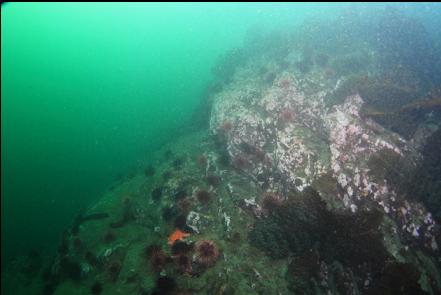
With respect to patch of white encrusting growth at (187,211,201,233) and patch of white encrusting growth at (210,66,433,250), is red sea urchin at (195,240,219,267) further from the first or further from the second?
patch of white encrusting growth at (210,66,433,250)

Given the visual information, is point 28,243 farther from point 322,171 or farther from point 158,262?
point 322,171

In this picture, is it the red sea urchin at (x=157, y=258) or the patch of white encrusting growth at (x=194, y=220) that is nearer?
the red sea urchin at (x=157, y=258)

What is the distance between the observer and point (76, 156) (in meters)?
49.0

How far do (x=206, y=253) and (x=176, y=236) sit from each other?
2.10m

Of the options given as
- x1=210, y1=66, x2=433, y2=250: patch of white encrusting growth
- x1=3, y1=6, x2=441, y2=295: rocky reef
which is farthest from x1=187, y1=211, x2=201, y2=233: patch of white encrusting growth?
x1=210, y1=66, x2=433, y2=250: patch of white encrusting growth

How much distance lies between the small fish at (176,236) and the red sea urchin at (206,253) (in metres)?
1.18

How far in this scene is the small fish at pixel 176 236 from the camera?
1454 centimetres

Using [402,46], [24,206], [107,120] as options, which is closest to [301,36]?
[402,46]

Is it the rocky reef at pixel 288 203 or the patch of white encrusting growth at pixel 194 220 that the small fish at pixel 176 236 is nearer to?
the rocky reef at pixel 288 203

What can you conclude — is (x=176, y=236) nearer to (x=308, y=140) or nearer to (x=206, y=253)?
(x=206, y=253)

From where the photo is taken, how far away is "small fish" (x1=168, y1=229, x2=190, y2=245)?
47.7 ft

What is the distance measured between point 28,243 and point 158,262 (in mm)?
26411

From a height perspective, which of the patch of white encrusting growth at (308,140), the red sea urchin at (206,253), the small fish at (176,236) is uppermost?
the patch of white encrusting growth at (308,140)

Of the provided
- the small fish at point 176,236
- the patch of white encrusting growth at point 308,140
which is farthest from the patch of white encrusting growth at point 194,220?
the patch of white encrusting growth at point 308,140
